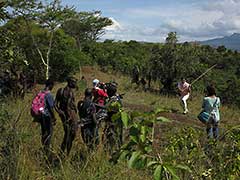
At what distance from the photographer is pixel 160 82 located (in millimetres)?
26422

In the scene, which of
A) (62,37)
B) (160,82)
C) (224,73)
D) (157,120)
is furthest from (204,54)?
(157,120)

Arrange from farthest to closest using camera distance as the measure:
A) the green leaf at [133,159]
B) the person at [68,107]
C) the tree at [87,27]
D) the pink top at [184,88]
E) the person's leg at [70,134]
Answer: the tree at [87,27], the pink top at [184,88], the person at [68,107], the person's leg at [70,134], the green leaf at [133,159]

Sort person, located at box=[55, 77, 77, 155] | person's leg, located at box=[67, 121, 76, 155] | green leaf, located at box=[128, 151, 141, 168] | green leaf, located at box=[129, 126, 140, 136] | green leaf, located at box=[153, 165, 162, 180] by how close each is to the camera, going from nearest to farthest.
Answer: green leaf, located at box=[153, 165, 162, 180]
green leaf, located at box=[128, 151, 141, 168]
green leaf, located at box=[129, 126, 140, 136]
person's leg, located at box=[67, 121, 76, 155]
person, located at box=[55, 77, 77, 155]

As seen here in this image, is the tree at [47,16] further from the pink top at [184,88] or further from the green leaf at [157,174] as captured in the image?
the green leaf at [157,174]

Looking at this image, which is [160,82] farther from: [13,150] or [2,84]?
[13,150]

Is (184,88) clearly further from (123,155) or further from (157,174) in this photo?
(157,174)

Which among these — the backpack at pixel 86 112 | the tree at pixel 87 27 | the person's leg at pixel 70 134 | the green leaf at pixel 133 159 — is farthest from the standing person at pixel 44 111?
the tree at pixel 87 27

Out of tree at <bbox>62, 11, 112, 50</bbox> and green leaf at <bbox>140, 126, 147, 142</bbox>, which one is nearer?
green leaf at <bbox>140, 126, 147, 142</bbox>

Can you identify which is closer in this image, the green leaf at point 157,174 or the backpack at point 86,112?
the green leaf at point 157,174

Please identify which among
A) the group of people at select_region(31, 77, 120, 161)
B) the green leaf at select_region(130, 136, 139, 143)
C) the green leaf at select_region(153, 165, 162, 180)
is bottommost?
the group of people at select_region(31, 77, 120, 161)

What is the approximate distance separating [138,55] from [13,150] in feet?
113

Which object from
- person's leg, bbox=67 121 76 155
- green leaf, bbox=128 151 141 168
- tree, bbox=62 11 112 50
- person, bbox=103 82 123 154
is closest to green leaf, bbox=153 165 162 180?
green leaf, bbox=128 151 141 168

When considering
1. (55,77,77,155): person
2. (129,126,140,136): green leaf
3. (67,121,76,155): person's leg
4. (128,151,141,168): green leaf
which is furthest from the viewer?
(55,77,77,155): person

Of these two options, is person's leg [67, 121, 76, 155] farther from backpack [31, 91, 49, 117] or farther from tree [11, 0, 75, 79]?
tree [11, 0, 75, 79]
